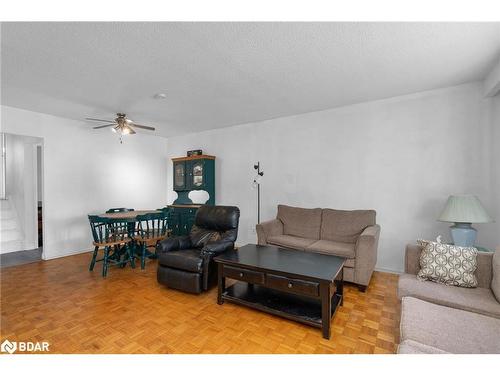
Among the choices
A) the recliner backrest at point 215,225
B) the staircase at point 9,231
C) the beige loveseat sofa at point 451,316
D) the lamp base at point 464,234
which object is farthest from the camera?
the staircase at point 9,231

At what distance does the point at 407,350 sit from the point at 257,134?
3.96 m

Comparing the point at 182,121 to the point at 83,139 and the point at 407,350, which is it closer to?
the point at 83,139

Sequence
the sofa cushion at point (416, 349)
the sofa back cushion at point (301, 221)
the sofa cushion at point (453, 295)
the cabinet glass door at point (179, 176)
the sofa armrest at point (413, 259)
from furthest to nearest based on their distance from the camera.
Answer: the cabinet glass door at point (179, 176) < the sofa back cushion at point (301, 221) < the sofa armrest at point (413, 259) < the sofa cushion at point (453, 295) < the sofa cushion at point (416, 349)

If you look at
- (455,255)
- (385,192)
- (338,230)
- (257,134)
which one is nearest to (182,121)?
(257,134)

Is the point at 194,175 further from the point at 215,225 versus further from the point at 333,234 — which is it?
the point at 333,234

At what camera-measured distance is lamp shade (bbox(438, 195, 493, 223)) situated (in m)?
2.38

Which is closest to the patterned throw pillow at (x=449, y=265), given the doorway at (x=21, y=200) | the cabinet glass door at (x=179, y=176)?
the cabinet glass door at (x=179, y=176)

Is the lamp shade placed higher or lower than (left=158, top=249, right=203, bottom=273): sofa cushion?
higher

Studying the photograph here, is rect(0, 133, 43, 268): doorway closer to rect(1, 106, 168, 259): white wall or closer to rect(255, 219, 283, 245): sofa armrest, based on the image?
rect(1, 106, 168, 259): white wall

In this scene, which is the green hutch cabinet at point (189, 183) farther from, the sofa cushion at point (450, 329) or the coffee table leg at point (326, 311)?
the sofa cushion at point (450, 329)

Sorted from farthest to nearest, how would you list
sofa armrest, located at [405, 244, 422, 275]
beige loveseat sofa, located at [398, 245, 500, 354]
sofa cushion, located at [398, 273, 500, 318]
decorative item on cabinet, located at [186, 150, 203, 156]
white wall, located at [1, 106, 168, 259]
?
1. decorative item on cabinet, located at [186, 150, 203, 156]
2. white wall, located at [1, 106, 168, 259]
3. sofa armrest, located at [405, 244, 422, 275]
4. sofa cushion, located at [398, 273, 500, 318]
5. beige loveseat sofa, located at [398, 245, 500, 354]

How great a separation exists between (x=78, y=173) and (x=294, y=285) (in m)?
4.41

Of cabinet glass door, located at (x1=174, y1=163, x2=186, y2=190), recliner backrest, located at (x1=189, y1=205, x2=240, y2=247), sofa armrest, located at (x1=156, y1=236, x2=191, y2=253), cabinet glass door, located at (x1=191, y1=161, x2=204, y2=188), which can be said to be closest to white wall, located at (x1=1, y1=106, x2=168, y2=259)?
cabinet glass door, located at (x1=174, y1=163, x2=186, y2=190)

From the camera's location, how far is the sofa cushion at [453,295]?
5.11 ft
